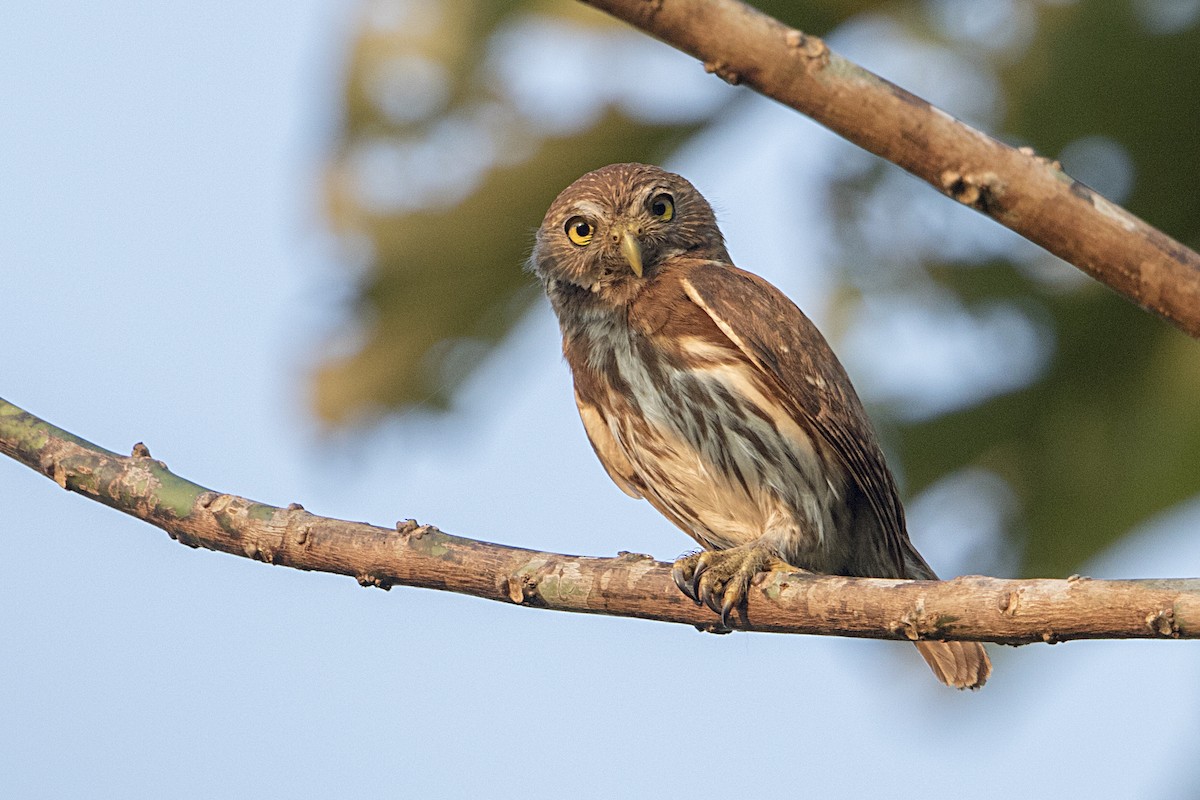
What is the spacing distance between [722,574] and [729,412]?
84 cm

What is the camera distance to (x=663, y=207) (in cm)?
554

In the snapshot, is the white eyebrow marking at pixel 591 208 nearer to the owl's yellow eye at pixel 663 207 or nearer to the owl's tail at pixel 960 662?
the owl's yellow eye at pixel 663 207

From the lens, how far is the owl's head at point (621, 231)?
526 centimetres

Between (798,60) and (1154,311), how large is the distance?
0.84 meters

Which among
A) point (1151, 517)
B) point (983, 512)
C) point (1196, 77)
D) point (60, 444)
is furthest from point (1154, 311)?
point (1196, 77)

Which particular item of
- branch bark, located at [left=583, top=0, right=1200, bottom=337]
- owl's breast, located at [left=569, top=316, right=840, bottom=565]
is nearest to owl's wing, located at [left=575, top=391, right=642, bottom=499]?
owl's breast, located at [left=569, top=316, right=840, bottom=565]

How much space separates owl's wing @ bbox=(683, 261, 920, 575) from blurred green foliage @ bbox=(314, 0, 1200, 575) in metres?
1.85

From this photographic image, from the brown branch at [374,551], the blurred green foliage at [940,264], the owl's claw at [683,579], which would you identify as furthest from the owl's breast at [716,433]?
the blurred green foliage at [940,264]

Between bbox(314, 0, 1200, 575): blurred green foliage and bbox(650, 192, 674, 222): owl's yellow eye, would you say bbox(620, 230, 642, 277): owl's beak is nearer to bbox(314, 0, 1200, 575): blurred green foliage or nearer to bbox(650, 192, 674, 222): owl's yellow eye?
bbox(650, 192, 674, 222): owl's yellow eye

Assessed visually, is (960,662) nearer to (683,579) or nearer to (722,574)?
(722,574)

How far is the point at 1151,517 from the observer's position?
657 cm

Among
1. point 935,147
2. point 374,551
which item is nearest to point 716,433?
point 374,551

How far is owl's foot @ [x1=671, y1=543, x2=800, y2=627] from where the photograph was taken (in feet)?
13.1

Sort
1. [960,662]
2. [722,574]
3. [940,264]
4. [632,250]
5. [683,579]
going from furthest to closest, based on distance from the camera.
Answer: [940,264] → [632,250] → [960,662] → [722,574] → [683,579]
